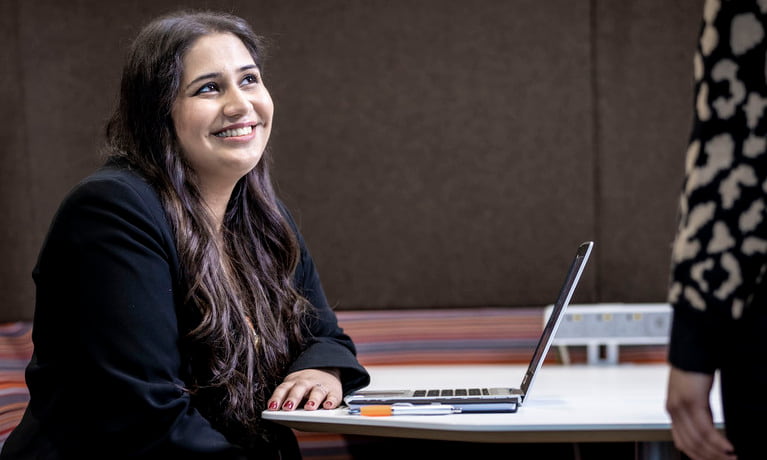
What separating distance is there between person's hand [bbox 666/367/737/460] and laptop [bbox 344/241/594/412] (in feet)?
1.74

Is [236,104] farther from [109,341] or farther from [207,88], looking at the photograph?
[109,341]

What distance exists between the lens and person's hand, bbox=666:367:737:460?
109cm

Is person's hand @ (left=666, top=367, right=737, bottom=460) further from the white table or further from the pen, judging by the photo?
the pen

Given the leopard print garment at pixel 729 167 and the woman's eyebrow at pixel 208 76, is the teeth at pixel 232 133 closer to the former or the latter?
the woman's eyebrow at pixel 208 76

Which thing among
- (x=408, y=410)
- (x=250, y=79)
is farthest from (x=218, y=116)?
(x=408, y=410)

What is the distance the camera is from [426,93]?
3.04m

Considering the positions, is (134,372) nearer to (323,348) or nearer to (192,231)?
(192,231)

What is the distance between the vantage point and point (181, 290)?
176 centimetres

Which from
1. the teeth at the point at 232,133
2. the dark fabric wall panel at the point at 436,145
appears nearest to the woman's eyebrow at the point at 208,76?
the teeth at the point at 232,133

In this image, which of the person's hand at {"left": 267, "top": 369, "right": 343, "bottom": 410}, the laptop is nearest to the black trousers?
the laptop

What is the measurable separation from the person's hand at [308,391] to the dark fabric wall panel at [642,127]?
147 centimetres

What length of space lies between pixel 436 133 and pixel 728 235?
2.04 meters

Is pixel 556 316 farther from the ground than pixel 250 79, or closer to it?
closer to it

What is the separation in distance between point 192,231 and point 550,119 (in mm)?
1599
